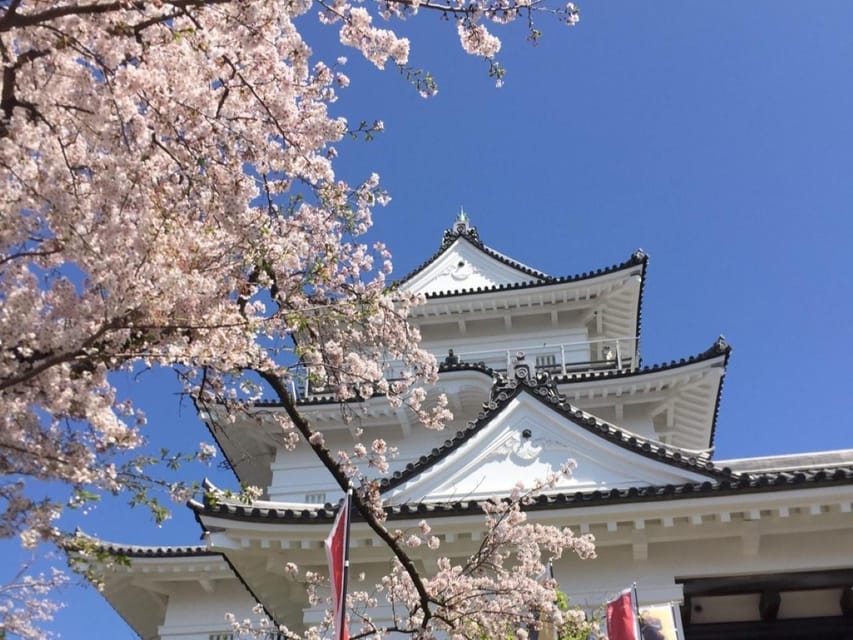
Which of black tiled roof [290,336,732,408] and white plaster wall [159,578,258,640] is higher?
black tiled roof [290,336,732,408]

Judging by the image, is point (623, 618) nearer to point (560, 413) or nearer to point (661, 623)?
point (661, 623)

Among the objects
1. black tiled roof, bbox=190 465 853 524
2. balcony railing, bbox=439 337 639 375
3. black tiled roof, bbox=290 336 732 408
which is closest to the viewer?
black tiled roof, bbox=190 465 853 524

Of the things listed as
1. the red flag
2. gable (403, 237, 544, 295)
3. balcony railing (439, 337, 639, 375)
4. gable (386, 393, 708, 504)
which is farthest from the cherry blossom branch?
gable (403, 237, 544, 295)

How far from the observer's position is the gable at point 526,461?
356 inches

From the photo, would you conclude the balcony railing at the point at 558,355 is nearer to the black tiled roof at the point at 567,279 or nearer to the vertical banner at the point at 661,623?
the black tiled roof at the point at 567,279

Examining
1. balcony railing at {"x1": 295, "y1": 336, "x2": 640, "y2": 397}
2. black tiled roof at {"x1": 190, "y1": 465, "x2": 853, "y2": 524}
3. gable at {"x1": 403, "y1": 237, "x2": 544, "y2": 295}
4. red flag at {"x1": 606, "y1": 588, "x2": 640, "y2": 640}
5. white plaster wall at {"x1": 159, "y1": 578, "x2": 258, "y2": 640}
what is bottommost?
red flag at {"x1": 606, "y1": 588, "x2": 640, "y2": 640}

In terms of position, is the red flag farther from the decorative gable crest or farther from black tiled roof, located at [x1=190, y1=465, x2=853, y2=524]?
the decorative gable crest

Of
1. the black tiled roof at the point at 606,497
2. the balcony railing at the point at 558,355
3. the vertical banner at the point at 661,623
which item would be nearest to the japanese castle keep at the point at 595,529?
the black tiled roof at the point at 606,497

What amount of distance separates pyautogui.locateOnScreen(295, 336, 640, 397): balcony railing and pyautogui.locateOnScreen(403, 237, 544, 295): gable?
2.67m

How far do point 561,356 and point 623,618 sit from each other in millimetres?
9163

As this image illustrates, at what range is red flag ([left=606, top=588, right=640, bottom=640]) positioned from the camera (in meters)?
6.84

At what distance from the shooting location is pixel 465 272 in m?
19.4

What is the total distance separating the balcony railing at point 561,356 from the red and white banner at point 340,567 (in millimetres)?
10817

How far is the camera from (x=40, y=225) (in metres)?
3.85
